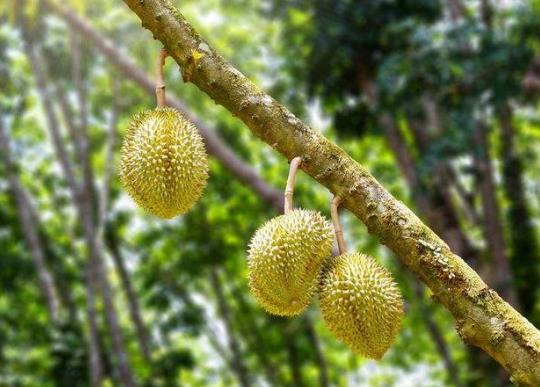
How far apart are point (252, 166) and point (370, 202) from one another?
368 inches

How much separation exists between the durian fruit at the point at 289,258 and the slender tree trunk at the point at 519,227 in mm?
8283

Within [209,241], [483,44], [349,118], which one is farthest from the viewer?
[209,241]

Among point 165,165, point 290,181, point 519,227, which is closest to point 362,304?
point 290,181

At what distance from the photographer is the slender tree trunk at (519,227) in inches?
385

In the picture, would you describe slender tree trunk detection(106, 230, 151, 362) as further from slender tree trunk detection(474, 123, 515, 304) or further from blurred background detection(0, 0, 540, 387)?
slender tree trunk detection(474, 123, 515, 304)

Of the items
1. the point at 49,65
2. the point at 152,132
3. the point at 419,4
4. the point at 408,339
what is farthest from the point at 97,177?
the point at 152,132

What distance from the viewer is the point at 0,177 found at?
1294 cm

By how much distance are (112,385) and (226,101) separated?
846 cm

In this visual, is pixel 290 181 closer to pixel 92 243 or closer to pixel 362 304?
pixel 362 304

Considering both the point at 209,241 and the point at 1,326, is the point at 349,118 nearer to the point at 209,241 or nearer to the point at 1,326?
the point at 209,241

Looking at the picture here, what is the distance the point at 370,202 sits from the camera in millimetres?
1507

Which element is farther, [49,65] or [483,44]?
[49,65]

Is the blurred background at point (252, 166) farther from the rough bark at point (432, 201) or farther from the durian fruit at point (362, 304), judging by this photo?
the durian fruit at point (362, 304)

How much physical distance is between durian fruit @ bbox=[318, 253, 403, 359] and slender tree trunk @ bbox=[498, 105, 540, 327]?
327 inches
